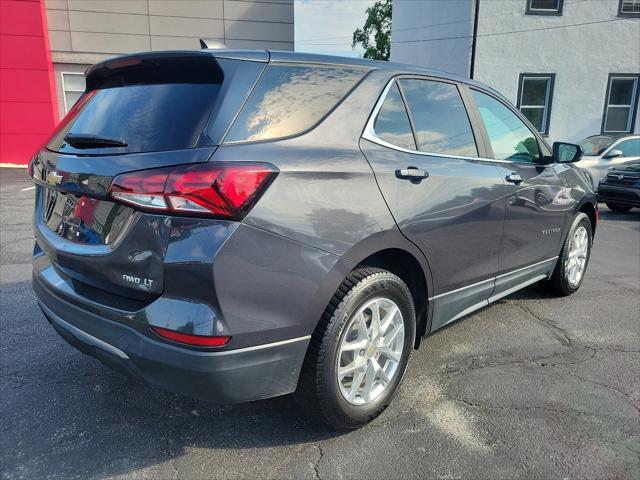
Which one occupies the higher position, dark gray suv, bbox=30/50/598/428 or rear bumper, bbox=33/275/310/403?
dark gray suv, bbox=30/50/598/428

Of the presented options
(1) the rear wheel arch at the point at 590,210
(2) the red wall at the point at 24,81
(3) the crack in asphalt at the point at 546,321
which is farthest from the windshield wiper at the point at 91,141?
(2) the red wall at the point at 24,81

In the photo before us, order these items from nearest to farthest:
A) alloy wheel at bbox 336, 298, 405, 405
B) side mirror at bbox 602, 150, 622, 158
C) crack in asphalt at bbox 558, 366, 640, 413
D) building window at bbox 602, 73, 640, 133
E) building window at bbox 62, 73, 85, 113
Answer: alloy wheel at bbox 336, 298, 405, 405, crack in asphalt at bbox 558, 366, 640, 413, side mirror at bbox 602, 150, 622, 158, building window at bbox 602, 73, 640, 133, building window at bbox 62, 73, 85, 113

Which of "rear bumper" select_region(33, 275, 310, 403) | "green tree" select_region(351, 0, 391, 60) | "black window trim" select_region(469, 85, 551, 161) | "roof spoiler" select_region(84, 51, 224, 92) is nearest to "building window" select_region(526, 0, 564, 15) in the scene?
"black window trim" select_region(469, 85, 551, 161)

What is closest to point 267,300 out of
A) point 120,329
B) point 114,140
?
point 120,329

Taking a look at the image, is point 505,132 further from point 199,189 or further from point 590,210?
point 199,189

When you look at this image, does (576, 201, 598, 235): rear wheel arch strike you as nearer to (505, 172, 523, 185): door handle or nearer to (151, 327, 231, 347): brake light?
(505, 172, 523, 185): door handle

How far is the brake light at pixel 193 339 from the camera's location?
2.01 m

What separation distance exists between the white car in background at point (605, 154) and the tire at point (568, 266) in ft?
25.2

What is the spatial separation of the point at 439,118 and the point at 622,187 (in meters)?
8.62

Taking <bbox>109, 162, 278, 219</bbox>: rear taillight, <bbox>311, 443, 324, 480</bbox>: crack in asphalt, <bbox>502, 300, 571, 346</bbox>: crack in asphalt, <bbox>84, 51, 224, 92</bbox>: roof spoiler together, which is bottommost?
<bbox>502, 300, 571, 346</bbox>: crack in asphalt

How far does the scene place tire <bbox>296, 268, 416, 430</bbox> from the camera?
2.36m

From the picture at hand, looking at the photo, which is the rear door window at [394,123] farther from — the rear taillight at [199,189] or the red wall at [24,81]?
the red wall at [24,81]

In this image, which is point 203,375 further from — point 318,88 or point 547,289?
point 547,289

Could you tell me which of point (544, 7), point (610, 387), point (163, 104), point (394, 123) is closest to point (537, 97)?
point (544, 7)
